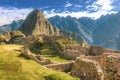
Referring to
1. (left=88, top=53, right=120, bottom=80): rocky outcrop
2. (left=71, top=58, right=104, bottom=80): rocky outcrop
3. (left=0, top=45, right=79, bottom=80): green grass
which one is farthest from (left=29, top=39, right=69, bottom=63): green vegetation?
(left=88, top=53, right=120, bottom=80): rocky outcrop

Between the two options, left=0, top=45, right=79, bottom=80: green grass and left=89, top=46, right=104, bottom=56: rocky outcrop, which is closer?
left=0, top=45, right=79, bottom=80: green grass

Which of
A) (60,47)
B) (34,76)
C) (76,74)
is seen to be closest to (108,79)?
(76,74)

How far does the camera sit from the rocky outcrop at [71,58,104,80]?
2684cm

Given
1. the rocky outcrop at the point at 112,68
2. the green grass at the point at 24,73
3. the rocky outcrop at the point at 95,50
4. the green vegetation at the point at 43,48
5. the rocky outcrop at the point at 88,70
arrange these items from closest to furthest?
the green grass at the point at 24,73
the rocky outcrop at the point at 112,68
the rocky outcrop at the point at 88,70
the green vegetation at the point at 43,48
the rocky outcrop at the point at 95,50

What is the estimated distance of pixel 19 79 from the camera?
2480 cm

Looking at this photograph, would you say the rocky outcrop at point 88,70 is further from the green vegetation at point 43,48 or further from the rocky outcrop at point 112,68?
the green vegetation at point 43,48

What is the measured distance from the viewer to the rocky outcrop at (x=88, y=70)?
26841 mm

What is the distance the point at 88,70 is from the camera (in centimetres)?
2781

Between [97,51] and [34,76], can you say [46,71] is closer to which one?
[34,76]

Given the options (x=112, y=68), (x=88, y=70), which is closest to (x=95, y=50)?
(x=88, y=70)

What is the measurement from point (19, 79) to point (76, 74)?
641 cm

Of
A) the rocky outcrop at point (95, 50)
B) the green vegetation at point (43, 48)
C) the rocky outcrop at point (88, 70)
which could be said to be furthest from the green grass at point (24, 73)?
the rocky outcrop at point (95, 50)

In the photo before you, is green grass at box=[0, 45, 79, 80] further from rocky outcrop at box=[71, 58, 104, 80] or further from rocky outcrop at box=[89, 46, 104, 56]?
rocky outcrop at box=[89, 46, 104, 56]

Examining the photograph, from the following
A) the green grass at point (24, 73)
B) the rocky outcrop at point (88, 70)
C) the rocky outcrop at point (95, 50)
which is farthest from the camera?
the rocky outcrop at point (95, 50)
